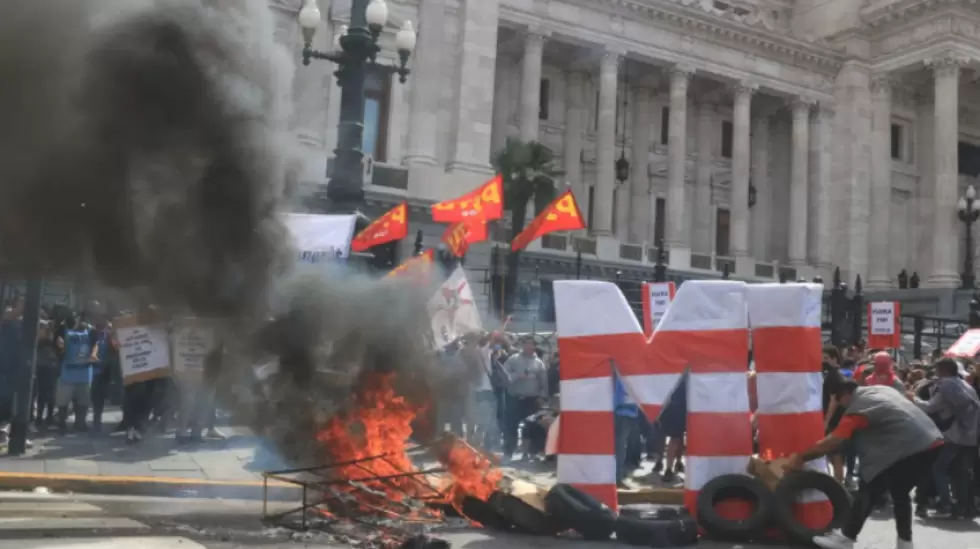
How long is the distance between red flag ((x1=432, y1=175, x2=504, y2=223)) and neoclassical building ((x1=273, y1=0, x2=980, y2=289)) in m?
11.3

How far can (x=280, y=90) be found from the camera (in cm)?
775

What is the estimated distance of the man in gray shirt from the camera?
1033 cm

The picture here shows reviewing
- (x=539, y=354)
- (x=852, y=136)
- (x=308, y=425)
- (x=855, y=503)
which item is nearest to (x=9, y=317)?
(x=308, y=425)

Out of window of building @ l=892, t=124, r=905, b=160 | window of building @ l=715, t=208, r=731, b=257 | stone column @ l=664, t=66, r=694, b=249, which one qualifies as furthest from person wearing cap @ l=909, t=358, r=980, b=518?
window of building @ l=892, t=124, r=905, b=160

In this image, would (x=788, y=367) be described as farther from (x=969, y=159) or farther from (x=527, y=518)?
(x=969, y=159)

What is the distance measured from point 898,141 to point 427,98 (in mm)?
22808

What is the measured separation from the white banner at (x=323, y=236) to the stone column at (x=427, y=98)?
51.3 feet

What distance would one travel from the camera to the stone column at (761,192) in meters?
36.2

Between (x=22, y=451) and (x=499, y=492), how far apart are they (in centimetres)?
517

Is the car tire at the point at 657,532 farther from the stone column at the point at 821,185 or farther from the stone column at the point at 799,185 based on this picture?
the stone column at the point at 821,185

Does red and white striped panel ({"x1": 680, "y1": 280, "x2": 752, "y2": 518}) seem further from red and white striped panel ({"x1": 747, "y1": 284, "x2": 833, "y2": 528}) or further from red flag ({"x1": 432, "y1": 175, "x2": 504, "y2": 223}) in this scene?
red flag ({"x1": 432, "y1": 175, "x2": 504, "y2": 223})

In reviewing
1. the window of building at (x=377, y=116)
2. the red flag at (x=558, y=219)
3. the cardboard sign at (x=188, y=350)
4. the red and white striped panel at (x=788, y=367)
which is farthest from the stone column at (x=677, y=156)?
the red and white striped panel at (x=788, y=367)

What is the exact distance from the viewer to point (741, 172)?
109 feet

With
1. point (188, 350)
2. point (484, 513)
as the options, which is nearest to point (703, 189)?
point (188, 350)
